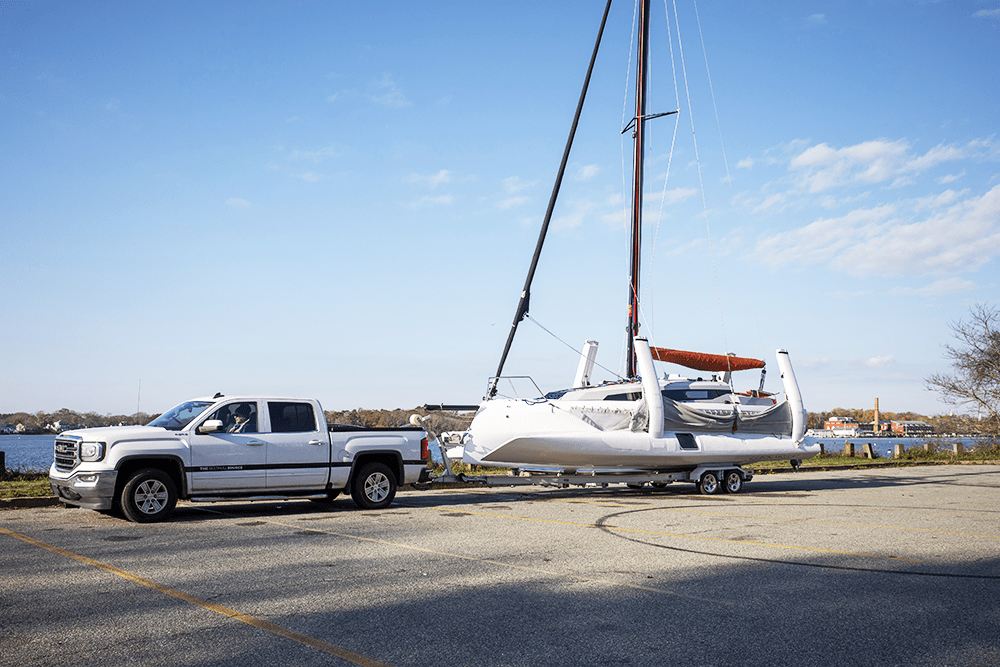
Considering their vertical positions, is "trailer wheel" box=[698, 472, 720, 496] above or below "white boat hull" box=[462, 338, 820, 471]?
below

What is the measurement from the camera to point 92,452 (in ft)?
36.7

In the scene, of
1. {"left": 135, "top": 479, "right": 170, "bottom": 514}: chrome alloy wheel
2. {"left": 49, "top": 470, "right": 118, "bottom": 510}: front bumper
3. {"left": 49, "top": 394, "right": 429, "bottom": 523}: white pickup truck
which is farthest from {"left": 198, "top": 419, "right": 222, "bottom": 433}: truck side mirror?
{"left": 49, "top": 470, "right": 118, "bottom": 510}: front bumper

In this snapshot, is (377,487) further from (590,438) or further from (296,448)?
(590,438)

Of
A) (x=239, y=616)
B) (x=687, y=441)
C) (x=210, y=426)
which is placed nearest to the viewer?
(x=239, y=616)

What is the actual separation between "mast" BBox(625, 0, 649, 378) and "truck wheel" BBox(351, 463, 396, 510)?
7.58 m

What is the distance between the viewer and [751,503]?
15.2 meters

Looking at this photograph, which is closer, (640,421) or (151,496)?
(151,496)

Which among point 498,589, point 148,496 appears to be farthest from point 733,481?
point 148,496

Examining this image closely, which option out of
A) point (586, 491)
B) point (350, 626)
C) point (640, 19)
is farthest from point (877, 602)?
point (640, 19)

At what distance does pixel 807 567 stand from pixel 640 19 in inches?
707

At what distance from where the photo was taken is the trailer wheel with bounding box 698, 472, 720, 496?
1767 centimetres

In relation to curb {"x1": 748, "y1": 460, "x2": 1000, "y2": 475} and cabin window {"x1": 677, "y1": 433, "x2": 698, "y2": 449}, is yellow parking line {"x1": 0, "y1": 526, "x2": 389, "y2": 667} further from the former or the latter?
curb {"x1": 748, "y1": 460, "x2": 1000, "y2": 475}

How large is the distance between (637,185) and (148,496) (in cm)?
1399

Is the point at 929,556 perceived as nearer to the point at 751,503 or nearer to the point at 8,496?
the point at 751,503
